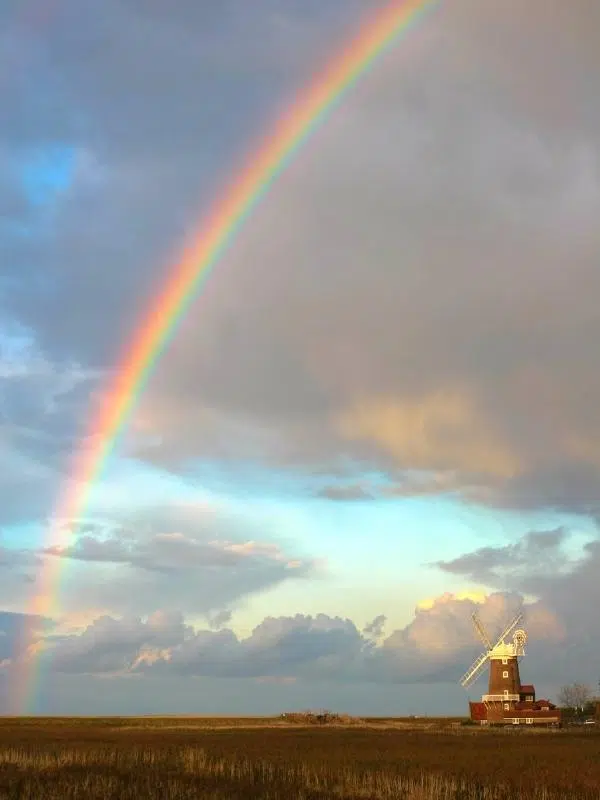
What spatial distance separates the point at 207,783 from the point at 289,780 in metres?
4.61

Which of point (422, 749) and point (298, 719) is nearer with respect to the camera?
point (422, 749)

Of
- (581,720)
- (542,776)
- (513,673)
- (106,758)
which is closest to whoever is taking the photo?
(542,776)

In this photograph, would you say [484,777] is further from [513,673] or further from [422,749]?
[513,673]

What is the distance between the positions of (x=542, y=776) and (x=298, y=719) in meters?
142

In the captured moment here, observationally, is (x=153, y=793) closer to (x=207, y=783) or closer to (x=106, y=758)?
(x=207, y=783)

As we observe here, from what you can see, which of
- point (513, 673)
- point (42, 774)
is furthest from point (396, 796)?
point (513, 673)

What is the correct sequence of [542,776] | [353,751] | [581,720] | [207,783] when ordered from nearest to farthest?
[207,783] < [542,776] < [353,751] < [581,720]

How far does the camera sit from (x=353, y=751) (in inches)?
2584

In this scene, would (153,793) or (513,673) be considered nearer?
(153,793)

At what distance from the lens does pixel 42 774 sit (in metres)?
42.4

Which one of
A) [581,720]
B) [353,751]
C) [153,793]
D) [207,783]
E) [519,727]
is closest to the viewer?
[153,793]

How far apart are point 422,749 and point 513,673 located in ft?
293

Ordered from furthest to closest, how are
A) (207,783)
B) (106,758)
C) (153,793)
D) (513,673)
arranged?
(513,673)
(106,758)
(207,783)
(153,793)

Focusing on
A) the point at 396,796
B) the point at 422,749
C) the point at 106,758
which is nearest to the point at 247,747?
the point at 422,749
